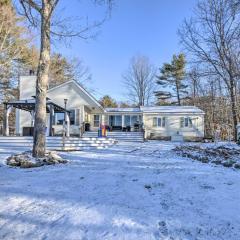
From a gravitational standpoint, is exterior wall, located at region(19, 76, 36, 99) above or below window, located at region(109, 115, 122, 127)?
above

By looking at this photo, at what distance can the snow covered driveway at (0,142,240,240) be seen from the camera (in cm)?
Answer: 331

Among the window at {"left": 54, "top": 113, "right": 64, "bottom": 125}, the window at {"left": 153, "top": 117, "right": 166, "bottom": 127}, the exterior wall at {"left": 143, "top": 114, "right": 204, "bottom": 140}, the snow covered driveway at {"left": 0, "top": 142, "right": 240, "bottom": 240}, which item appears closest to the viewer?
the snow covered driveway at {"left": 0, "top": 142, "right": 240, "bottom": 240}

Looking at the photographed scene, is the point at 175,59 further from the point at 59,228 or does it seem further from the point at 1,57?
the point at 59,228

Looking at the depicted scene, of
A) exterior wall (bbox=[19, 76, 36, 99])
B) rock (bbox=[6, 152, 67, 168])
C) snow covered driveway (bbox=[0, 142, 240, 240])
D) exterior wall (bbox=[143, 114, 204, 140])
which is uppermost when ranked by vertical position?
exterior wall (bbox=[19, 76, 36, 99])

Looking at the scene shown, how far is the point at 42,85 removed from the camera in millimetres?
9562

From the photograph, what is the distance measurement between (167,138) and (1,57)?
54.1ft

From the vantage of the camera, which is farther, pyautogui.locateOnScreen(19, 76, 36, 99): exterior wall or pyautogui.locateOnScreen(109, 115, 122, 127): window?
pyautogui.locateOnScreen(109, 115, 122, 127): window

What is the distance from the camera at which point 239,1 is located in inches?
346

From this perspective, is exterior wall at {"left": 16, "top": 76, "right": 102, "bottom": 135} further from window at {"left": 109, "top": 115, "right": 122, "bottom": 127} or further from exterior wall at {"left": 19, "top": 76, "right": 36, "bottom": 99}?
window at {"left": 109, "top": 115, "right": 122, "bottom": 127}

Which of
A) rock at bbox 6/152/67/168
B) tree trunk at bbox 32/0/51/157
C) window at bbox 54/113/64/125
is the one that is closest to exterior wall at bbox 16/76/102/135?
window at bbox 54/113/64/125

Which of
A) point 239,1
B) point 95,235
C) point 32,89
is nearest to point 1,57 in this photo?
point 32,89

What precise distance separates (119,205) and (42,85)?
6419 mm

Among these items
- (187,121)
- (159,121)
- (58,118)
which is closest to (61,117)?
(58,118)

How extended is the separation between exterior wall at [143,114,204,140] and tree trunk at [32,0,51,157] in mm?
19273
